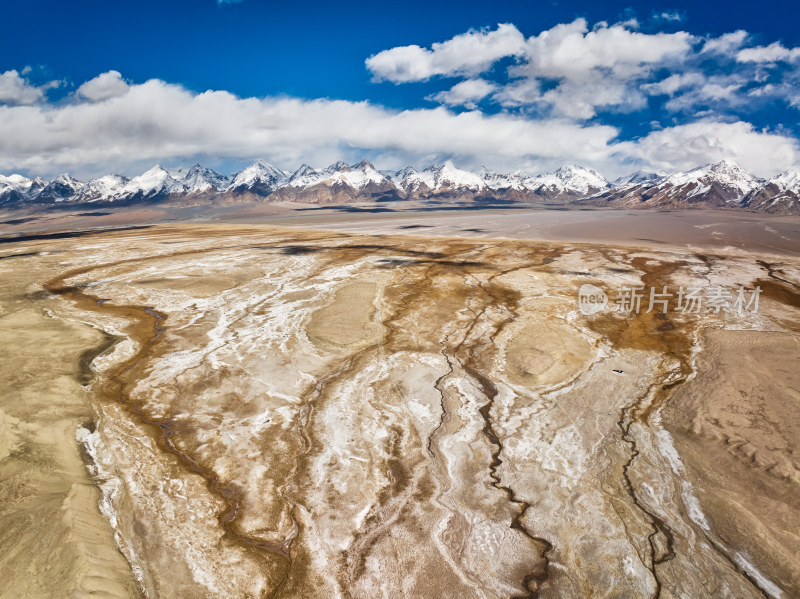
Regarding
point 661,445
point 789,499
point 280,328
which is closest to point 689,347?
point 661,445

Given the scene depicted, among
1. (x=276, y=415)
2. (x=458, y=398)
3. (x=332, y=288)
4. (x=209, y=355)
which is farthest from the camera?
(x=332, y=288)

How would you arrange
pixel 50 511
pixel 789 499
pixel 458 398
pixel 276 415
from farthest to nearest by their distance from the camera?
pixel 458 398
pixel 276 415
pixel 789 499
pixel 50 511

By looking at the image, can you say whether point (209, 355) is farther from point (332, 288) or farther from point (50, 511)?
point (332, 288)

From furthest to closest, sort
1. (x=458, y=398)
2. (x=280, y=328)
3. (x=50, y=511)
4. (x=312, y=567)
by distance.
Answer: (x=280, y=328) < (x=458, y=398) < (x=50, y=511) < (x=312, y=567)

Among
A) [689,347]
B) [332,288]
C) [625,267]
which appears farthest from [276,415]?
[625,267]

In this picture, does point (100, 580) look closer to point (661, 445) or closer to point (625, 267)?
point (661, 445)

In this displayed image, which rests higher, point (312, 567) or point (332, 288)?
point (332, 288)

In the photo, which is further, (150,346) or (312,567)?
(150,346)
